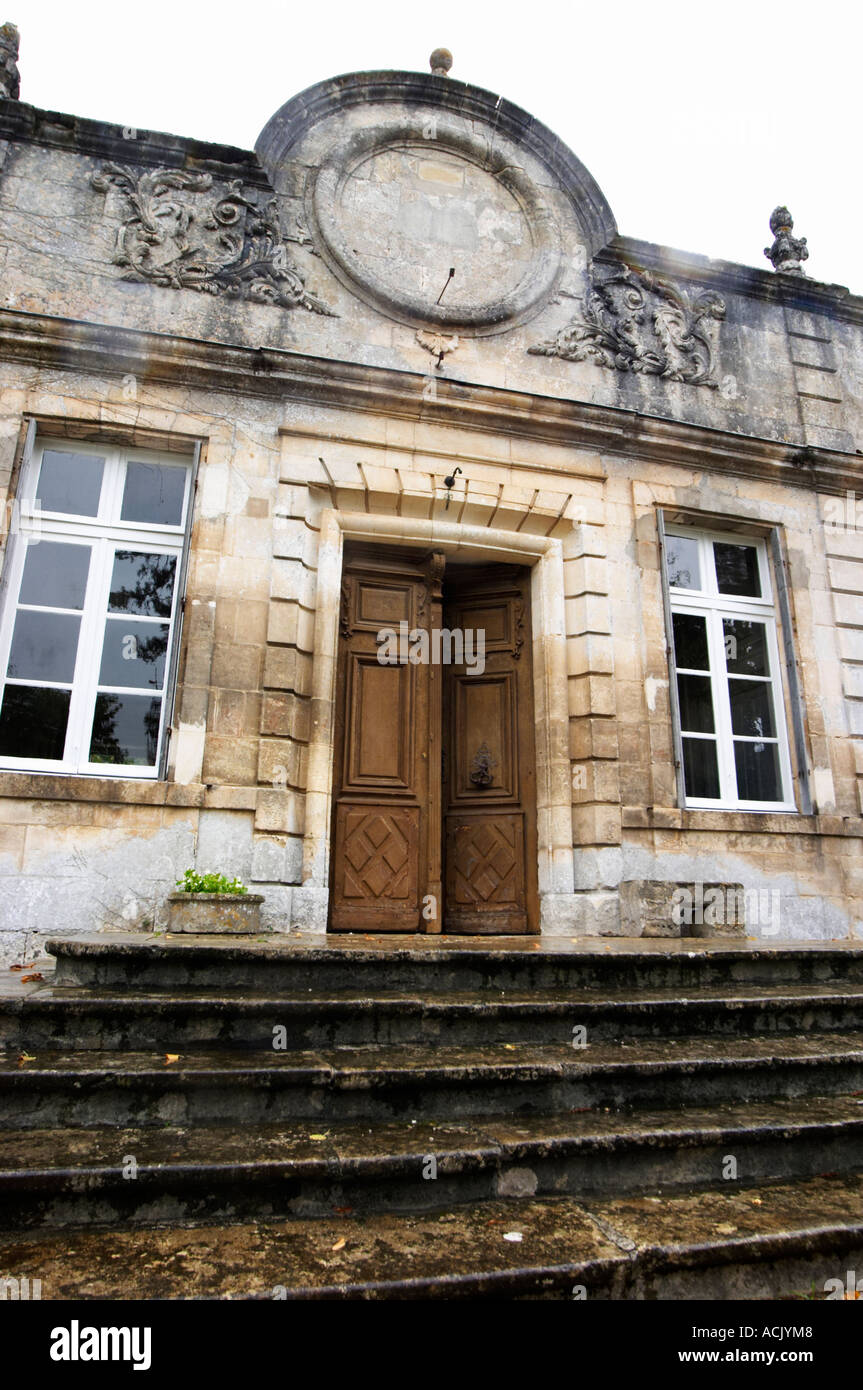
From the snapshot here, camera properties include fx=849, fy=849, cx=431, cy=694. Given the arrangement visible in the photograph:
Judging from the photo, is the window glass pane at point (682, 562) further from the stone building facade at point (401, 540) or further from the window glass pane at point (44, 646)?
the window glass pane at point (44, 646)

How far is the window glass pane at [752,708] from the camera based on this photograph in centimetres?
720

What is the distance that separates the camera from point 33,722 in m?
5.78

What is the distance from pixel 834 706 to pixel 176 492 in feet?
18.6

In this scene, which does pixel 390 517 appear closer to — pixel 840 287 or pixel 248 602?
pixel 248 602

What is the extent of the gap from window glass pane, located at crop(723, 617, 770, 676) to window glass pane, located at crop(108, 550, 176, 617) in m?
4.61

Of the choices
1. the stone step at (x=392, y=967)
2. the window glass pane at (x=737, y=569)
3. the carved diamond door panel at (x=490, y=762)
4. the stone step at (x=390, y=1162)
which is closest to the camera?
the stone step at (x=390, y=1162)

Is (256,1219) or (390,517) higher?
(390,517)

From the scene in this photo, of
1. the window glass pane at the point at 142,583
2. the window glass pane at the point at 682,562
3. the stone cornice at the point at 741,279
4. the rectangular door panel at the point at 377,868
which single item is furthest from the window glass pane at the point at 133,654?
the stone cornice at the point at 741,279

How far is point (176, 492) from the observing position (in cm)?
643

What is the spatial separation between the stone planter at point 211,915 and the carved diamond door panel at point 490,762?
2.02 metres

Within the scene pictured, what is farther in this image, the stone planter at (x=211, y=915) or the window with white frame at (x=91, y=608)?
the window with white frame at (x=91, y=608)

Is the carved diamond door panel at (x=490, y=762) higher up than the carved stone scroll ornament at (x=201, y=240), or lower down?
lower down
